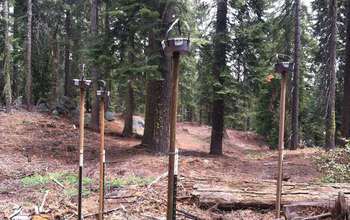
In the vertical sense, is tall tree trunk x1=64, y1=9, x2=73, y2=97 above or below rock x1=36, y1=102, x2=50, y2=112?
above

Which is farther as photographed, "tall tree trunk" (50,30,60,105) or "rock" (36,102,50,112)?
"tall tree trunk" (50,30,60,105)

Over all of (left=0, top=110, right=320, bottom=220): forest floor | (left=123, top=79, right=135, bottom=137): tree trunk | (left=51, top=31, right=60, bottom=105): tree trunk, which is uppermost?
(left=51, top=31, right=60, bottom=105): tree trunk

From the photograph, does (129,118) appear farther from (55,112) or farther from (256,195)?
(256,195)

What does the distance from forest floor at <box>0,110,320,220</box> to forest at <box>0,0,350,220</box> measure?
0.11 ft

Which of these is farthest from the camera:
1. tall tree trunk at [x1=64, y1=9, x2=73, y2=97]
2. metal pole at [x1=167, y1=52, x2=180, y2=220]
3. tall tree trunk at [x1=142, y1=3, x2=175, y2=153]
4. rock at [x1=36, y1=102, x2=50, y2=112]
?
tall tree trunk at [x1=64, y1=9, x2=73, y2=97]

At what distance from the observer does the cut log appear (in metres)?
6.02

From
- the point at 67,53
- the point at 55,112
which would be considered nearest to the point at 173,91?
the point at 55,112

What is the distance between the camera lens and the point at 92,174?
28.4ft

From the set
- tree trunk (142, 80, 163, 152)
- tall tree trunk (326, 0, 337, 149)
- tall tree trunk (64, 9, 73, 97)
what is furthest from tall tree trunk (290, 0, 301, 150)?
tall tree trunk (64, 9, 73, 97)

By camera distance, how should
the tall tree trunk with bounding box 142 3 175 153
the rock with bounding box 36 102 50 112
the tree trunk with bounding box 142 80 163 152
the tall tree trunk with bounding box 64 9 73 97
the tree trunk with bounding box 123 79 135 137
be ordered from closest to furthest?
the tall tree trunk with bounding box 142 3 175 153, the tree trunk with bounding box 142 80 163 152, the tree trunk with bounding box 123 79 135 137, the rock with bounding box 36 102 50 112, the tall tree trunk with bounding box 64 9 73 97

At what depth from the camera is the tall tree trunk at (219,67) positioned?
15.0 metres

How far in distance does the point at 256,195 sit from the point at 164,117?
5858mm

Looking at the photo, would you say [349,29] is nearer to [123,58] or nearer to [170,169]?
[123,58]

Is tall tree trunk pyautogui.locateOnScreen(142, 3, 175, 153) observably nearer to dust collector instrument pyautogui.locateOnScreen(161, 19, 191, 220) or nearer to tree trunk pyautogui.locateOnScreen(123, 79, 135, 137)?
tree trunk pyautogui.locateOnScreen(123, 79, 135, 137)
